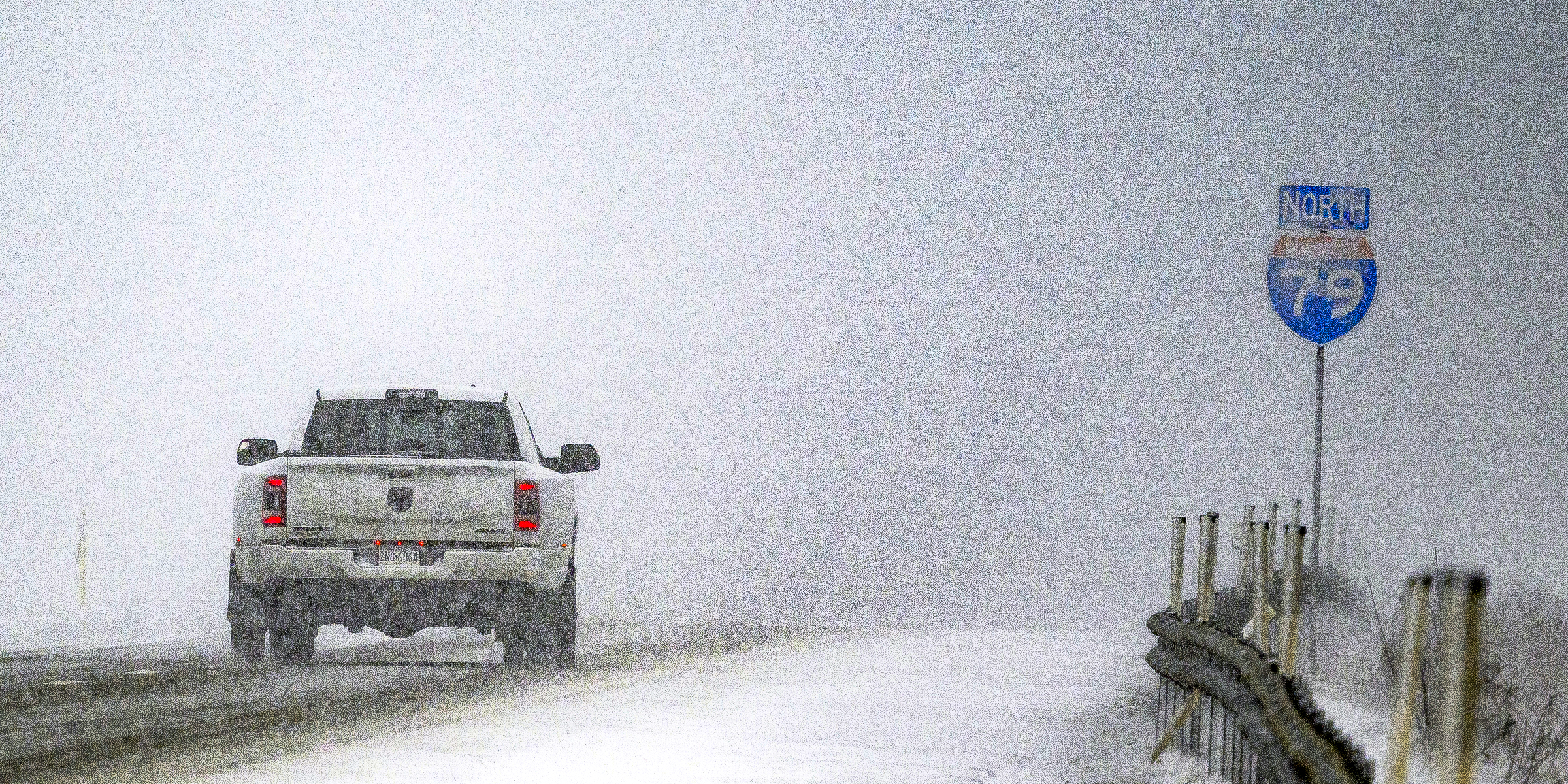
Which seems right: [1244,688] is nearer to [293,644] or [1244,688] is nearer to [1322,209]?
[293,644]

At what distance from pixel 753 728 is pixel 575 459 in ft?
15.0

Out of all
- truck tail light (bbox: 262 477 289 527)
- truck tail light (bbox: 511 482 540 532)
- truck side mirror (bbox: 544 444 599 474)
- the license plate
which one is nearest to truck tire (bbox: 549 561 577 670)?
truck tail light (bbox: 511 482 540 532)

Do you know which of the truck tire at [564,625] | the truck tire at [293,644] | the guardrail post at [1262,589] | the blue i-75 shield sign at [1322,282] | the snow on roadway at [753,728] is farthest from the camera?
the blue i-75 shield sign at [1322,282]

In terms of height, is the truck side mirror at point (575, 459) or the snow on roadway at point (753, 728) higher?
the truck side mirror at point (575, 459)

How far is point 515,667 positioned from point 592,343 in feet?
405

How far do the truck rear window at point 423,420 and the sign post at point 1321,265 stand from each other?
781 cm

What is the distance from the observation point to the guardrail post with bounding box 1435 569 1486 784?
13.2 feet

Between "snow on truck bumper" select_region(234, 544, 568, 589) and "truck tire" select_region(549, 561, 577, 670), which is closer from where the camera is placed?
"snow on truck bumper" select_region(234, 544, 568, 589)

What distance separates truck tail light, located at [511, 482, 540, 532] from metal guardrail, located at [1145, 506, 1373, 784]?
15.6 feet

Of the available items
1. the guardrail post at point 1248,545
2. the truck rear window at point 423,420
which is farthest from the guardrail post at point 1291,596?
the truck rear window at point 423,420

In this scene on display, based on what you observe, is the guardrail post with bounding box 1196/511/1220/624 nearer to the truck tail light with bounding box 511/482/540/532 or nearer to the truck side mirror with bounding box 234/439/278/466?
the truck tail light with bounding box 511/482/540/532

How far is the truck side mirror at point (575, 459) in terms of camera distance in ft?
50.1

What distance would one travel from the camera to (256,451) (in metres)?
14.9

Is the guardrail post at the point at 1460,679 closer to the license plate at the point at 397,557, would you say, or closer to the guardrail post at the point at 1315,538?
the license plate at the point at 397,557
